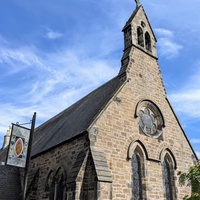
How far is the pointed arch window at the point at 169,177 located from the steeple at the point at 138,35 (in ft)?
17.9

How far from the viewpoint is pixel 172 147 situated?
14.4 metres

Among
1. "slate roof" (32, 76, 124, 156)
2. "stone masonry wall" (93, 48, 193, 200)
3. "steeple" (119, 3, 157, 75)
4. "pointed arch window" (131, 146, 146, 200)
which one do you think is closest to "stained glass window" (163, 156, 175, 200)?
"stone masonry wall" (93, 48, 193, 200)

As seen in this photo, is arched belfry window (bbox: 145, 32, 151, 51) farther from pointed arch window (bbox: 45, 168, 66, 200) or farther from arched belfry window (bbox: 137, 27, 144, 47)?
pointed arch window (bbox: 45, 168, 66, 200)

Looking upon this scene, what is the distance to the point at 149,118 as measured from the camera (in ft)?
47.0

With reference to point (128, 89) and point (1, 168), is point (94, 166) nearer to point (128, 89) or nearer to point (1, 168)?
point (128, 89)

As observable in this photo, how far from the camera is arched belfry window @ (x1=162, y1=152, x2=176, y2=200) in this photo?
518 inches

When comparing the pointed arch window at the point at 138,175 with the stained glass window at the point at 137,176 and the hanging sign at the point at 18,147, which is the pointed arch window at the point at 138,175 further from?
the hanging sign at the point at 18,147

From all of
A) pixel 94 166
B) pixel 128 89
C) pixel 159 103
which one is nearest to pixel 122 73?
pixel 128 89

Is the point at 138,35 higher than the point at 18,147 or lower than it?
higher

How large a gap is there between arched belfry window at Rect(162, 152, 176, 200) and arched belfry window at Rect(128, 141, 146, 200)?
5.34 ft

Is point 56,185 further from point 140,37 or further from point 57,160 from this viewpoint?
point 140,37

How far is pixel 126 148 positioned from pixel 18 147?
4633mm

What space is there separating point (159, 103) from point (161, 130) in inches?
63.7

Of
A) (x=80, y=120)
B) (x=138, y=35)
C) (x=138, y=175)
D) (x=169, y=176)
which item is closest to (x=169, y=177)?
(x=169, y=176)
